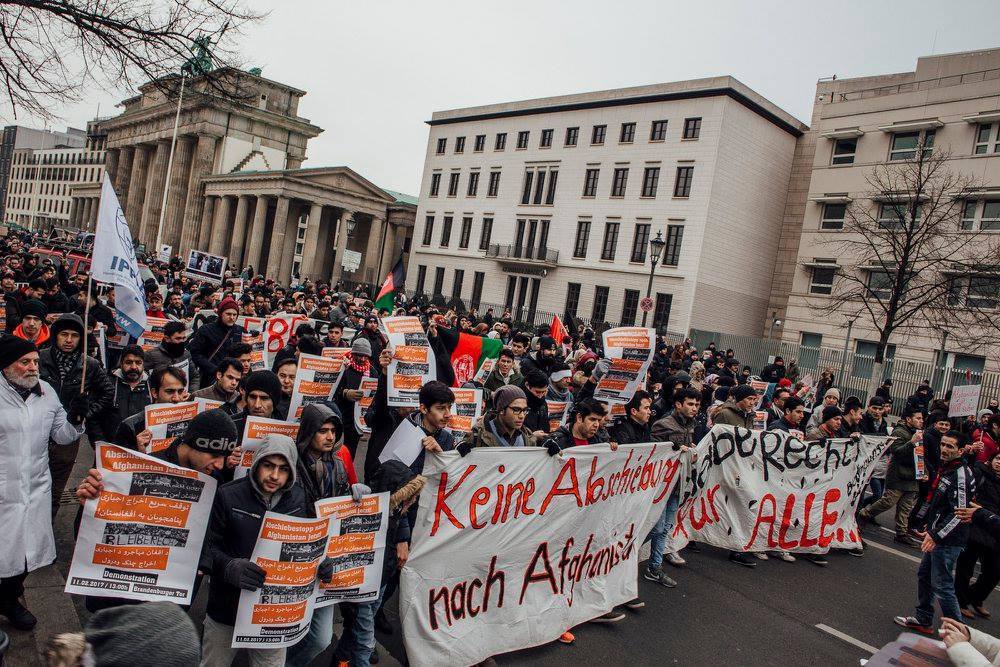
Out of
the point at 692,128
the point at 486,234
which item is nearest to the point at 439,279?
the point at 486,234

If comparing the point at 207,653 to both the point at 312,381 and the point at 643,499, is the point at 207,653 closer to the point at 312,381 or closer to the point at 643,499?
the point at 312,381

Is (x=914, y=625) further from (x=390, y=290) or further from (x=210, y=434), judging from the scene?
(x=390, y=290)

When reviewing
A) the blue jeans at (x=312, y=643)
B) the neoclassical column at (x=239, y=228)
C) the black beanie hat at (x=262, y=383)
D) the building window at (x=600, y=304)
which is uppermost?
the neoclassical column at (x=239, y=228)

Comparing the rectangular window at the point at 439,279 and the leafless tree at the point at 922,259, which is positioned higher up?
the leafless tree at the point at 922,259

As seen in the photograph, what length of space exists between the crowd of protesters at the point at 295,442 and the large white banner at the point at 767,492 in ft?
0.82

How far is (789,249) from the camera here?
42.1 meters

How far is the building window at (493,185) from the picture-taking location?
49156 millimetres

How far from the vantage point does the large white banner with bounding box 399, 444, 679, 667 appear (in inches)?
173

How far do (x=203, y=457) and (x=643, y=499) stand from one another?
13.2 feet

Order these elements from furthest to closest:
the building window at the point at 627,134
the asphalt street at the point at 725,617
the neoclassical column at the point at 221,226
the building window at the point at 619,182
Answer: the neoclassical column at the point at 221,226 < the building window at the point at 619,182 < the building window at the point at 627,134 < the asphalt street at the point at 725,617

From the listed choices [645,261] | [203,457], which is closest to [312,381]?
[203,457]

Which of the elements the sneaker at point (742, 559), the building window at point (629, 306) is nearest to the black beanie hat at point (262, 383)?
the sneaker at point (742, 559)

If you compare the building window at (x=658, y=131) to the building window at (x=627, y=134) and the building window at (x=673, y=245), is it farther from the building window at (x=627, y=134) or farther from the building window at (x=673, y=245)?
the building window at (x=673, y=245)

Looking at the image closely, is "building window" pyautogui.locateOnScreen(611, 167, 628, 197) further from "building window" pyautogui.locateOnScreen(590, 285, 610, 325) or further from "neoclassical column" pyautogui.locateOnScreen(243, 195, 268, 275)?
"neoclassical column" pyautogui.locateOnScreen(243, 195, 268, 275)
